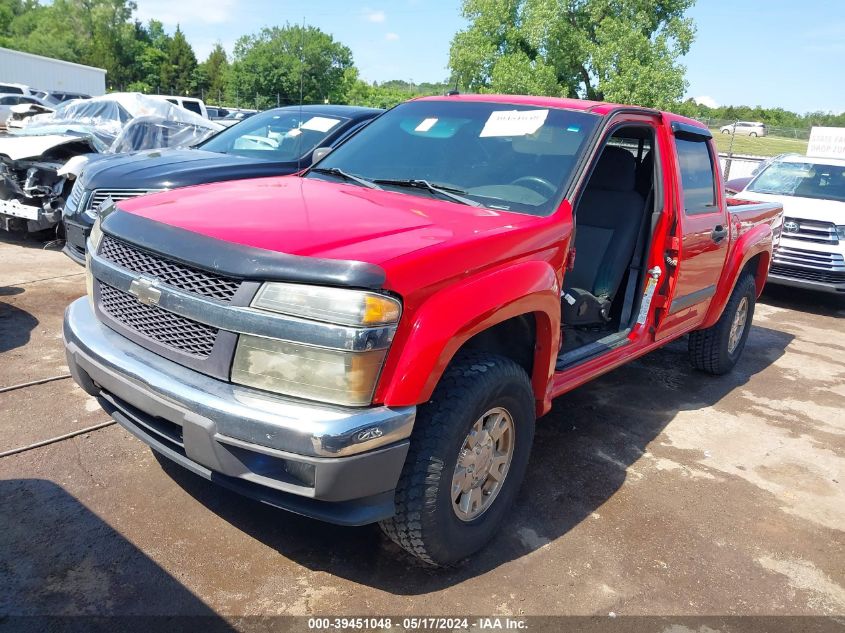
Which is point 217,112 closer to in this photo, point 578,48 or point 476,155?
point 578,48

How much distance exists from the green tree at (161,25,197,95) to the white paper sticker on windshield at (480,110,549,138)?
67884mm

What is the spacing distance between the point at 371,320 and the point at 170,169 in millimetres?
4374

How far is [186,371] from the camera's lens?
2463 mm

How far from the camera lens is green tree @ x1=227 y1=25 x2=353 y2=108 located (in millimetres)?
7102

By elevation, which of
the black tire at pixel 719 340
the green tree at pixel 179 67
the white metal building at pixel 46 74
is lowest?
the black tire at pixel 719 340

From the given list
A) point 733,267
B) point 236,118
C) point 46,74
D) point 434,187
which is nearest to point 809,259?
point 733,267

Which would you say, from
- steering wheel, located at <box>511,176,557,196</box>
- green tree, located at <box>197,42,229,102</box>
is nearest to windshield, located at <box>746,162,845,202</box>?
steering wheel, located at <box>511,176,557,196</box>

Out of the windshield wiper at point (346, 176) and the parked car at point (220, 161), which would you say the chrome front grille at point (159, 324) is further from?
the parked car at point (220, 161)

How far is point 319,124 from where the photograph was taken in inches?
279

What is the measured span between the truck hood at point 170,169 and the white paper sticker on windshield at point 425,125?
2.65 m

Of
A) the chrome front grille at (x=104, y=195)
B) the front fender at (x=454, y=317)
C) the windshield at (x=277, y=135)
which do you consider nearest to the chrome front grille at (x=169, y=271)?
the front fender at (x=454, y=317)

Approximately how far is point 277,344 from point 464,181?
1547 millimetres

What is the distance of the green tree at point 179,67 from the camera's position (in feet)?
219

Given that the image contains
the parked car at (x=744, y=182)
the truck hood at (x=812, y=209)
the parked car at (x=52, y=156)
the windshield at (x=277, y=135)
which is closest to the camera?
the windshield at (x=277, y=135)
